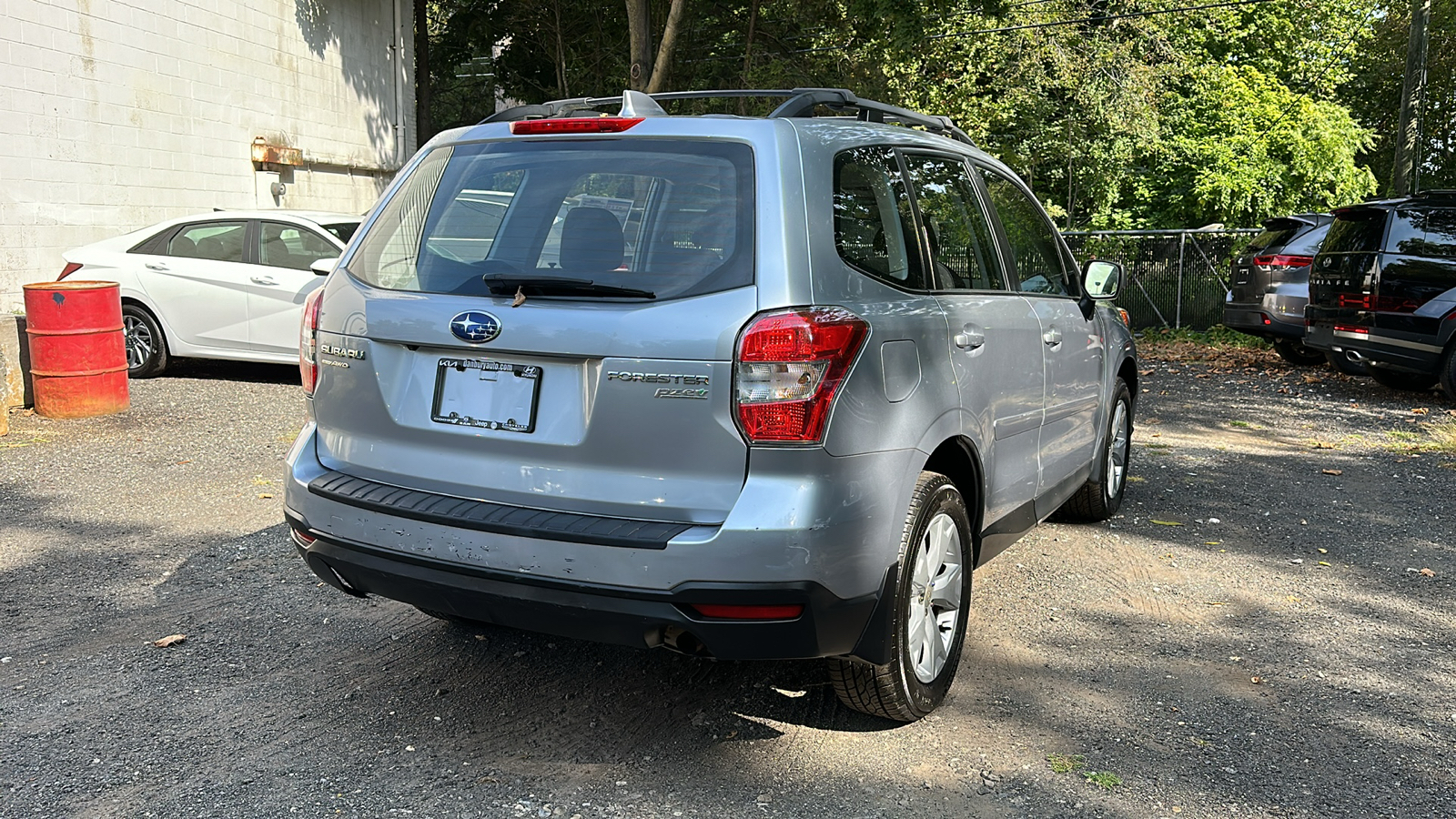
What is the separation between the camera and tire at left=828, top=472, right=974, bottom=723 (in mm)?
3475

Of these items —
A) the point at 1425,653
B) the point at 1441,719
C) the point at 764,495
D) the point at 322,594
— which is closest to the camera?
the point at 764,495

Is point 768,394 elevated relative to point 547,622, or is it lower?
elevated

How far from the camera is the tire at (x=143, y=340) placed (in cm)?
1111

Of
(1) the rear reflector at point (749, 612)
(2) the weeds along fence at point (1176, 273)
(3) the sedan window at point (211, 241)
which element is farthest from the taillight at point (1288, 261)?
(1) the rear reflector at point (749, 612)

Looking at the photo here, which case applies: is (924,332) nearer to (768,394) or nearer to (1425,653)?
(768,394)

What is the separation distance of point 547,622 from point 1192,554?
12.5 feet

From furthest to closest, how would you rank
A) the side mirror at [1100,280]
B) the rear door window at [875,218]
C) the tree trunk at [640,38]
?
the tree trunk at [640,38] < the side mirror at [1100,280] < the rear door window at [875,218]

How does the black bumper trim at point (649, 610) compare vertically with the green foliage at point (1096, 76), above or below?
below

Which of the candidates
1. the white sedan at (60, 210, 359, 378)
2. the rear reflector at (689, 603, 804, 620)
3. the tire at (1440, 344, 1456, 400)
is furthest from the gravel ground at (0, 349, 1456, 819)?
the tire at (1440, 344, 1456, 400)

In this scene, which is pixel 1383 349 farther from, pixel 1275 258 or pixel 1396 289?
pixel 1275 258

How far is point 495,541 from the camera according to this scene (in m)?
3.21

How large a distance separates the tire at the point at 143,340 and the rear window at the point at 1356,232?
35.7 feet

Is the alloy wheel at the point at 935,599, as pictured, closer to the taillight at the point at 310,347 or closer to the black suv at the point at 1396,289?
the taillight at the point at 310,347

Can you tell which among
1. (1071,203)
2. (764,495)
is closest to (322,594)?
(764,495)
